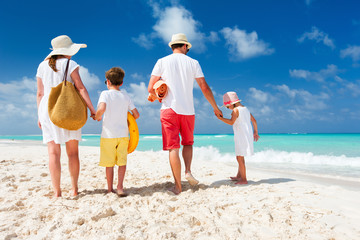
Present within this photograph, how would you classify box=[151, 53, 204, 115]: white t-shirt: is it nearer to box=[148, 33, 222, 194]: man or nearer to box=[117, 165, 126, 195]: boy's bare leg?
box=[148, 33, 222, 194]: man

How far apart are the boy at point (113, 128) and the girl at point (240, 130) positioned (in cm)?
150

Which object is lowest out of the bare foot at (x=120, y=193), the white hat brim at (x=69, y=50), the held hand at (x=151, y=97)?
the bare foot at (x=120, y=193)

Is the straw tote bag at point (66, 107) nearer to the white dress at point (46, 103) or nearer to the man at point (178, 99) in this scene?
the white dress at point (46, 103)

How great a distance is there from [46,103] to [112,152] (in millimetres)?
1009

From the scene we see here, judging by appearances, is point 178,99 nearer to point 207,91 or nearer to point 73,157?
point 207,91

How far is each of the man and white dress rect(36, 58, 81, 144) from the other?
1121mm

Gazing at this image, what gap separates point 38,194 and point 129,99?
1.76m

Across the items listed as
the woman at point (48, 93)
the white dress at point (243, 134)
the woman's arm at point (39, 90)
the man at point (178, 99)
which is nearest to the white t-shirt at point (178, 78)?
the man at point (178, 99)

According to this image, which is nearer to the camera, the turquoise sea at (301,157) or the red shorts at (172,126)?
the red shorts at (172,126)

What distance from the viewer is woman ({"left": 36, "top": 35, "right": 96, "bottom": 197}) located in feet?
9.41

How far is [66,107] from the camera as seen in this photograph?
2777 millimetres

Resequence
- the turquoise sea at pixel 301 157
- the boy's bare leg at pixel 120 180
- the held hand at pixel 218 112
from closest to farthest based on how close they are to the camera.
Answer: the boy's bare leg at pixel 120 180 → the held hand at pixel 218 112 → the turquoise sea at pixel 301 157

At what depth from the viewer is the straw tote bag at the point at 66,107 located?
2.75 m

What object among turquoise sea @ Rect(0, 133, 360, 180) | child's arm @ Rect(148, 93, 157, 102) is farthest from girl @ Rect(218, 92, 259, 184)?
turquoise sea @ Rect(0, 133, 360, 180)
